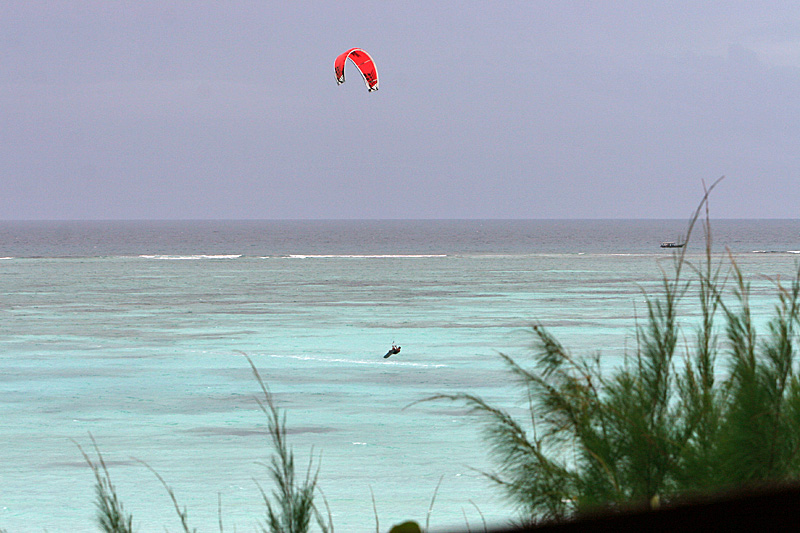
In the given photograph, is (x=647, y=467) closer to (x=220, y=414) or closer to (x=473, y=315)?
(x=220, y=414)

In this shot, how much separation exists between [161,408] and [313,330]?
10939 millimetres

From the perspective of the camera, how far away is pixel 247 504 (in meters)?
10.6

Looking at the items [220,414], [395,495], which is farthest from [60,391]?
[395,495]
